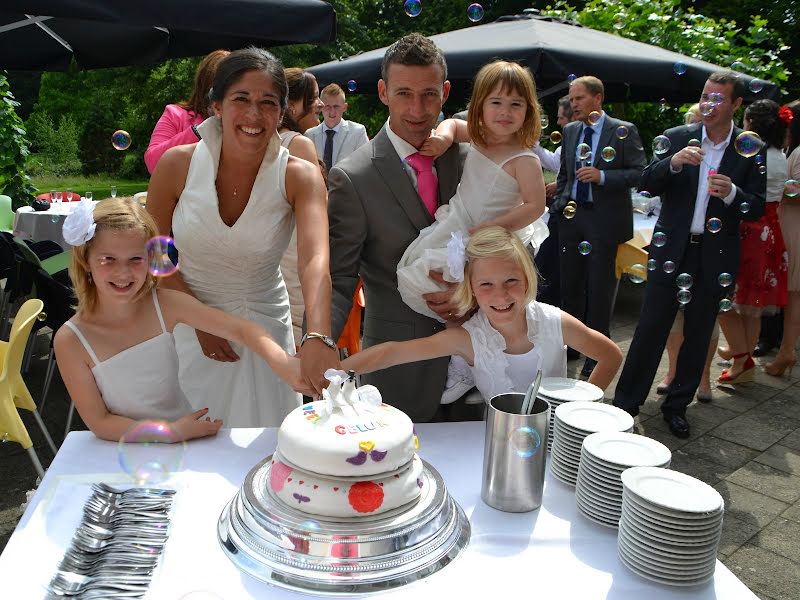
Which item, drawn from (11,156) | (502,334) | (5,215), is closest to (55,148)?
(11,156)

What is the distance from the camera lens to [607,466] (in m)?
1.52

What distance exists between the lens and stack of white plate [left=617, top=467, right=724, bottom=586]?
4.31 ft

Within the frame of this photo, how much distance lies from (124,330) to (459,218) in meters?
1.15

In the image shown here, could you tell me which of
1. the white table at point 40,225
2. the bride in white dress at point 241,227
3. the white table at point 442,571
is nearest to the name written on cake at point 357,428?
the white table at point 442,571

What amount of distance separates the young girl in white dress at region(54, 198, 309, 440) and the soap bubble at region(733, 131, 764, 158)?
3031 millimetres

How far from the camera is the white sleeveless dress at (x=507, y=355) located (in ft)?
7.44

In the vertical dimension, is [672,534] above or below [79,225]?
below

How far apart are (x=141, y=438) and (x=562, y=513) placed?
3.69 ft

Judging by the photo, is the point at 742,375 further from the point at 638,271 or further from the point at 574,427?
the point at 574,427

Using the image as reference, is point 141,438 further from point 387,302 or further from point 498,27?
point 498,27

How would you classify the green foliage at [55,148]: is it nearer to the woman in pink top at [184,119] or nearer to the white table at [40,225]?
the white table at [40,225]

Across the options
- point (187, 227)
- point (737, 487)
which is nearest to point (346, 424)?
point (187, 227)

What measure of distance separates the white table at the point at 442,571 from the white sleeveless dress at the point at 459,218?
0.68 meters

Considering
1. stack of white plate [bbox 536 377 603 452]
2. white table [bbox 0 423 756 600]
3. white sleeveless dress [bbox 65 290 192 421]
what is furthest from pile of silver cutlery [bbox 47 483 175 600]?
stack of white plate [bbox 536 377 603 452]
